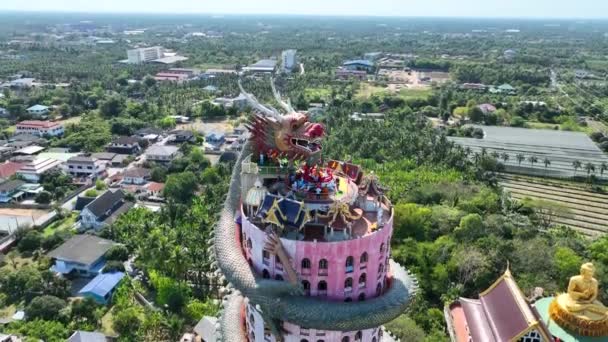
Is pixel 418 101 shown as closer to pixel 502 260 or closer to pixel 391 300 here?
pixel 502 260

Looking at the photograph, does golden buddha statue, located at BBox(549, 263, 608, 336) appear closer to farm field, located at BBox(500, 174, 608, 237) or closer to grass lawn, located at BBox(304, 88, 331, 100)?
farm field, located at BBox(500, 174, 608, 237)

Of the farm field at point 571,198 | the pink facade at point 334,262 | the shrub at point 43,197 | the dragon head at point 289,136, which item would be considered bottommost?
the farm field at point 571,198

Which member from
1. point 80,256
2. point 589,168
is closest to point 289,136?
point 80,256

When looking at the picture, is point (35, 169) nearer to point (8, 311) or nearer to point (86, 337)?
point (8, 311)

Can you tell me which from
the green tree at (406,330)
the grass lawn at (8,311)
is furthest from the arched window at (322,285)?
the grass lawn at (8,311)

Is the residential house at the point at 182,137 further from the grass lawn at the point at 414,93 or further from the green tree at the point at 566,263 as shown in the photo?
the green tree at the point at 566,263

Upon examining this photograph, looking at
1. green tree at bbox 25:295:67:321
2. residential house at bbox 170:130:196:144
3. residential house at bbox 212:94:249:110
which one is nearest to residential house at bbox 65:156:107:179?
residential house at bbox 170:130:196:144
